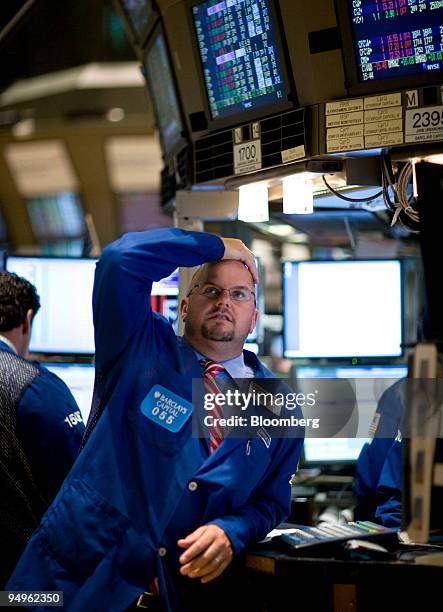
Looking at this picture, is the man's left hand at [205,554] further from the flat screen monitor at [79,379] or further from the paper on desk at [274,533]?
the flat screen monitor at [79,379]

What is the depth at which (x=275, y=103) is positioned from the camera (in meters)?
3.23

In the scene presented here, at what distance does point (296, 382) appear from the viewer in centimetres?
280

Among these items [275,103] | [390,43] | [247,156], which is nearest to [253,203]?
[247,156]

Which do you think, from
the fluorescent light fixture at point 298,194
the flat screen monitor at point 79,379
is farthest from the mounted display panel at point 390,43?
the flat screen monitor at point 79,379

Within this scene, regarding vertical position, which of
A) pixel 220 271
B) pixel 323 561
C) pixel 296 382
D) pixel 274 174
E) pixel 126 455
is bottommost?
pixel 323 561

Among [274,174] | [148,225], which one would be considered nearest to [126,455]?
[274,174]

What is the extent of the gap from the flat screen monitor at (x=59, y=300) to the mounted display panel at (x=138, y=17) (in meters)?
1.03

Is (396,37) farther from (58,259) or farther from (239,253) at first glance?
(58,259)

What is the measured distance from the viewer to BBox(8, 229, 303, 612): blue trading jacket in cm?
255

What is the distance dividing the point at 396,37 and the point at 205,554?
1627mm

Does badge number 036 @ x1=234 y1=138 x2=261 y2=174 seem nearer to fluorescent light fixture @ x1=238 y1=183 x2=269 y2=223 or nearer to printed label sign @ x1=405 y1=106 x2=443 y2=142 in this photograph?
fluorescent light fixture @ x1=238 y1=183 x2=269 y2=223

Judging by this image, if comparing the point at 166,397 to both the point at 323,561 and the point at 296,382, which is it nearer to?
the point at 296,382

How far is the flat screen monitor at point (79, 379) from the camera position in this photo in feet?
14.0

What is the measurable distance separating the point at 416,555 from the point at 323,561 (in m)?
0.24
